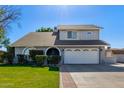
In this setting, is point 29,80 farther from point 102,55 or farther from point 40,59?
point 102,55

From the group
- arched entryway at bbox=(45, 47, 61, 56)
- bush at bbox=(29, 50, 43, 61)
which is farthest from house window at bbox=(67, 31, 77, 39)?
bush at bbox=(29, 50, 43, 61)

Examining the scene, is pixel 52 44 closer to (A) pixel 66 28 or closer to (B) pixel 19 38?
(A) pixel 66 28

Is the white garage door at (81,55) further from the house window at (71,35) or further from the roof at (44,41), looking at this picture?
the house window at (71,35)

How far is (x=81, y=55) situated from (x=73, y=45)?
4.84 ft

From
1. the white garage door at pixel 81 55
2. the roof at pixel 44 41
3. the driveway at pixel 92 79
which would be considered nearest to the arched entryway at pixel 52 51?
the roof at pixel 44 41

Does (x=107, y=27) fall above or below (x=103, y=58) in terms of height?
above

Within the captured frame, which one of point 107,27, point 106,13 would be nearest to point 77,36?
point 107,27

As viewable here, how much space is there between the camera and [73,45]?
33.0 meters

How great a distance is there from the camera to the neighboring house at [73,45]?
3328 cm

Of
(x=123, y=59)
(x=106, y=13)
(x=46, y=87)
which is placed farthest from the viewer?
(x=123, y=59)

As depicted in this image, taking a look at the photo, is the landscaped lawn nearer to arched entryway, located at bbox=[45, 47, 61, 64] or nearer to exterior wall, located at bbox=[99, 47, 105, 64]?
arched entryway, located at bbox=[45, 47, 61, 64]

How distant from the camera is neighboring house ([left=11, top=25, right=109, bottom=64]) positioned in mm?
33281
